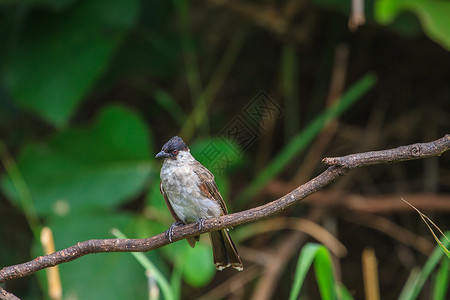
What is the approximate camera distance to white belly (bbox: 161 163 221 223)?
119 inches

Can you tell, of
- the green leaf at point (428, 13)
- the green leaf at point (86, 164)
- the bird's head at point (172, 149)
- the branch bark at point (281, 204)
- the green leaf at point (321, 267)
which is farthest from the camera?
the green leaf at point (86, 164)

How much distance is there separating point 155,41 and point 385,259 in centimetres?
271

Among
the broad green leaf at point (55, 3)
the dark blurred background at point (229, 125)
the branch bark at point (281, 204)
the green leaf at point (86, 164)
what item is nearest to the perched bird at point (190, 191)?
the dark blurred background at point (229, 125)

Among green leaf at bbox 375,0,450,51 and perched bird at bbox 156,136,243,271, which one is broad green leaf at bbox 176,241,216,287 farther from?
green leaf at bbox 375,0,450,51

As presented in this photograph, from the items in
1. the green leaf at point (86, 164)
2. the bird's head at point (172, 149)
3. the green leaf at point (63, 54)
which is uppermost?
the green leaf at point (63, 54)

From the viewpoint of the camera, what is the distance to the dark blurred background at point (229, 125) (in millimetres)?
4066

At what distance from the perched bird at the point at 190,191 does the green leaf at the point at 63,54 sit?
1.41m

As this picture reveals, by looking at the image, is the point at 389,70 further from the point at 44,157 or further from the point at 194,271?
the point at 44,157

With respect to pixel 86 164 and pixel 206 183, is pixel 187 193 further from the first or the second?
pixel 86 164

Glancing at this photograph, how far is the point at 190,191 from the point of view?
3029 mm

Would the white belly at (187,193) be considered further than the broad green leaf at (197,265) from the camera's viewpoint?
No

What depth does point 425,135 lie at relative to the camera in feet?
15.5

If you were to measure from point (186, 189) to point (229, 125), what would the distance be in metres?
1.85

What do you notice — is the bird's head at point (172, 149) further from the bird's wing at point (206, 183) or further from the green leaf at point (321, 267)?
the green leaf at point (321, 267)
